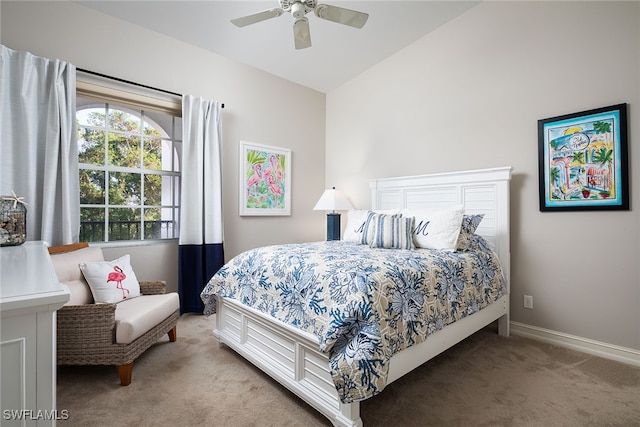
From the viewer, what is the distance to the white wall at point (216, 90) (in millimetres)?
2576

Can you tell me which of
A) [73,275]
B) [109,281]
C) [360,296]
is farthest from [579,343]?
[73,275]

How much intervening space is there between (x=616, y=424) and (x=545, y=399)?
0.28 metres

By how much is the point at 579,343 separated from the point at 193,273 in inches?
139

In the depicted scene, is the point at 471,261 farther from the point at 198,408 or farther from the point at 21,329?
the point at 21,329

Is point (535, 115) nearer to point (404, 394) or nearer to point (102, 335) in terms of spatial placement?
point (404, 394)

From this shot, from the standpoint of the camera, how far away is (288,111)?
4.20 m

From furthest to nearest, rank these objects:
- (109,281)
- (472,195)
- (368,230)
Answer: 1. (472,195)
2. (368,230)
3. (109,281)

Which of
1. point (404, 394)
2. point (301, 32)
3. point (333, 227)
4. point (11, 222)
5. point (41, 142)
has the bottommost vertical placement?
point (404, 394)

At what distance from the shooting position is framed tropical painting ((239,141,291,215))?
3770 mm

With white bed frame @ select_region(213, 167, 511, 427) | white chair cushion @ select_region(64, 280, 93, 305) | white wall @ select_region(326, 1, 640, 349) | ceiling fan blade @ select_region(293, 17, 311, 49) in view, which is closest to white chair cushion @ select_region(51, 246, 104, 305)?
white chair cushion @ select_region(64, 280, 93, 305)

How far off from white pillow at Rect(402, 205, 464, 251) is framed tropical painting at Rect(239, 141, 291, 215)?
2071 mm

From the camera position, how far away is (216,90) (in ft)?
11.6

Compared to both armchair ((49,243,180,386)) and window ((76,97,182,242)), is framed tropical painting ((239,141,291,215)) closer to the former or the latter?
window ((76,97,182,242))

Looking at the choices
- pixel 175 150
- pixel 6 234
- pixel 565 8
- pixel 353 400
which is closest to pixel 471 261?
pixel 353 400
